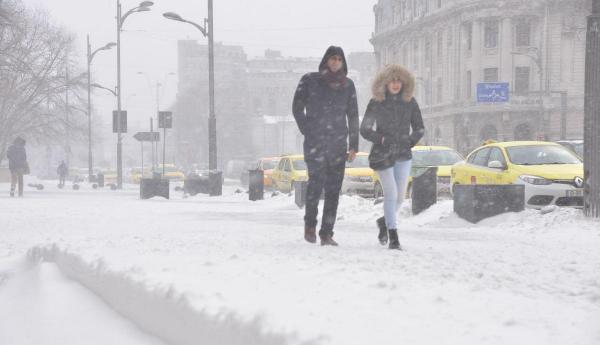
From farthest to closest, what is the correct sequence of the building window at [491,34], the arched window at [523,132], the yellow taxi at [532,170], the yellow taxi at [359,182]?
1. the building window at [491,34]
2. the arched window at [523,132]
3. the yellow taxi at [359,182]
4. the yellow taxi at [532,170]

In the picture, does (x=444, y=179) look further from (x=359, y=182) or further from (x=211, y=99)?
(x=211, y=99)

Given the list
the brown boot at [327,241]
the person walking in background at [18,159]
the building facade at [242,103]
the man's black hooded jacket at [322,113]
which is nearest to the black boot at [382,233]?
the brown boot at [327,241]

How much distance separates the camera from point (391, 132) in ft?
19.3

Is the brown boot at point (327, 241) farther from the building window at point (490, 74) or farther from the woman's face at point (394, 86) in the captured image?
the building window at point (490, 74)

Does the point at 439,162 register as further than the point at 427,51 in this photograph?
No

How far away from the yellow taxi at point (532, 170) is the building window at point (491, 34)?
130ft

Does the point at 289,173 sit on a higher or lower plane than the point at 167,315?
higher

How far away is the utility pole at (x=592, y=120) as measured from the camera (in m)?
8.41

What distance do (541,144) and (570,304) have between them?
374 inches

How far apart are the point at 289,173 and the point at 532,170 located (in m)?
10.5

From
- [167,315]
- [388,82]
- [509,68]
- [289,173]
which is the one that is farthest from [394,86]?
[509,68]

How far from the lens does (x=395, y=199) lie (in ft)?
19.4

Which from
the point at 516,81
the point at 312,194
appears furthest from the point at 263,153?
the point at 312,194

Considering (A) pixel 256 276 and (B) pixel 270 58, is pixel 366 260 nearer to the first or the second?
(A) pixel 256 276
